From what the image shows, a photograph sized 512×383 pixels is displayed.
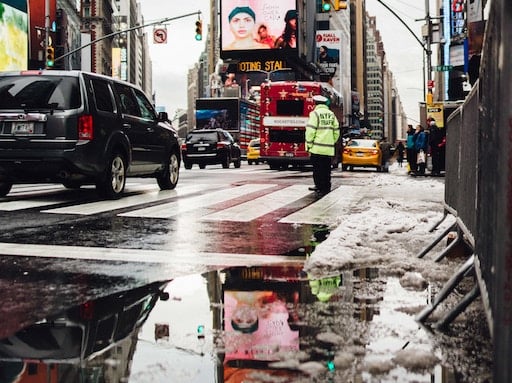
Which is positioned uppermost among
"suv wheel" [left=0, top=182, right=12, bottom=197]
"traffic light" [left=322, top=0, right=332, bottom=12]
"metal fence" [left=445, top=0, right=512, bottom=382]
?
"traffic light" [left=322, top=0, right=332, bottom=12]

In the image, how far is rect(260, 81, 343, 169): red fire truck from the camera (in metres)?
28.2

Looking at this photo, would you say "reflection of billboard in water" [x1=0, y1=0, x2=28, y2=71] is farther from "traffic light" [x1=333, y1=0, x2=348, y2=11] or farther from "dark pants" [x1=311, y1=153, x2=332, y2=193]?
"dark pants" [x1=311, y1=153, x2=332, y2=193]

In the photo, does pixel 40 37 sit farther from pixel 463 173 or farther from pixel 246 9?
pixel 463 173

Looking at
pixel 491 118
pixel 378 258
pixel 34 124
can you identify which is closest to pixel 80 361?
pixel 491 118

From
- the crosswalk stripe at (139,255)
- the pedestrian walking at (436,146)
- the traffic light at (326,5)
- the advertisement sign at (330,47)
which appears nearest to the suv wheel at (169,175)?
the crosswalk stripe at (139,255)

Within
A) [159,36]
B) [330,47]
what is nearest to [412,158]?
[159,36]

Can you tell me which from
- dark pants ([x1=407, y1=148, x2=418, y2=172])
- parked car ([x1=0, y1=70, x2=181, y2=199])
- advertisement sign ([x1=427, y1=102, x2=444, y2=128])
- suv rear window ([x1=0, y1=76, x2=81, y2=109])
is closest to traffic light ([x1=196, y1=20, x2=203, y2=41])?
advertisement sign ([x1=427, y1=102, x2=444, y2=128])

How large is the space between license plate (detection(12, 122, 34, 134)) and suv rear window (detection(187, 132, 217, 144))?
19.3 metres

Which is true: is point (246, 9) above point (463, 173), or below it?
above

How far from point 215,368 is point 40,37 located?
210 feet

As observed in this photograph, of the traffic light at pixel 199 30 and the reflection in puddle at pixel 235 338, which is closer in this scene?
the reflection in puddle at pixel 235 338

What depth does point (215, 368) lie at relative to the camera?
8.72ft

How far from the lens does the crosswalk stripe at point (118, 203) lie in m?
8.48

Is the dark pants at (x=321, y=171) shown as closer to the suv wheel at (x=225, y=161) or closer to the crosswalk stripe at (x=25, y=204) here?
the crosswalk stripe at (x=25, y=204)
